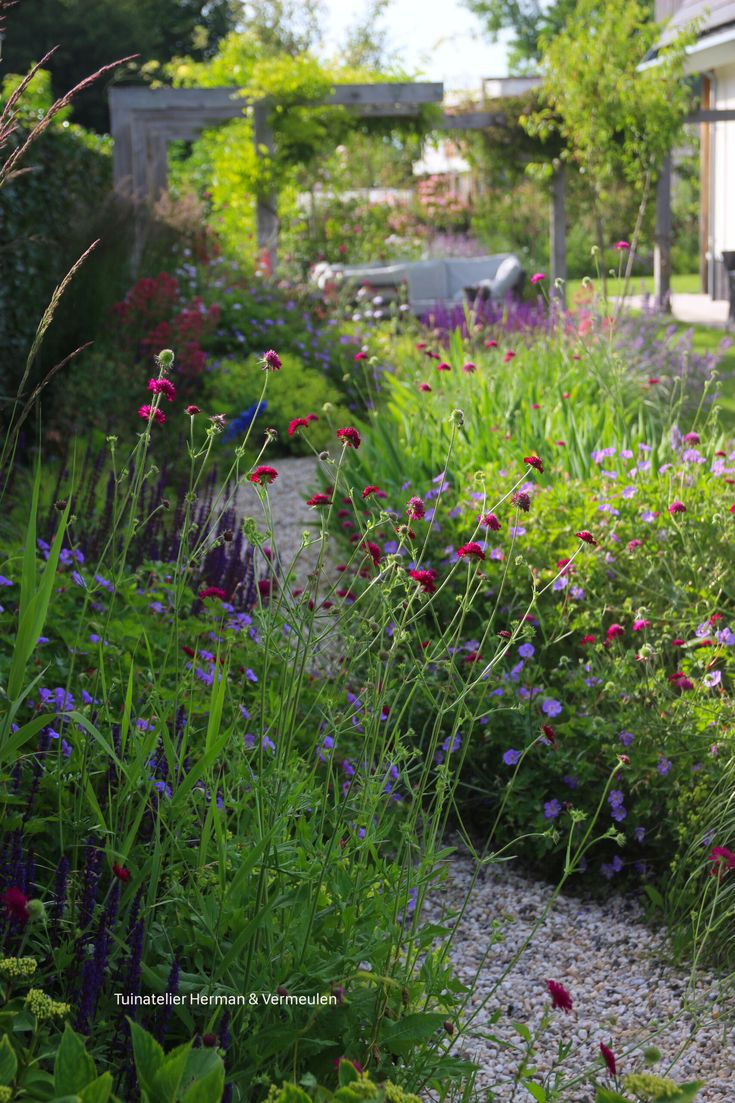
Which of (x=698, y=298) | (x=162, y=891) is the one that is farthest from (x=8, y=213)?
(x=698, y=298)

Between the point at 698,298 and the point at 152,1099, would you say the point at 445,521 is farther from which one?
the point at 698,298

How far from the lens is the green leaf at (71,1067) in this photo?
4.17 ft

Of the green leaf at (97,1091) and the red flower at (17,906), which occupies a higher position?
the red flower at (17,906)

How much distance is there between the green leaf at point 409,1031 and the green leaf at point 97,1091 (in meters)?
0.56

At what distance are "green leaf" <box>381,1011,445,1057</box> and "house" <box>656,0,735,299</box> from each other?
13.9 meters

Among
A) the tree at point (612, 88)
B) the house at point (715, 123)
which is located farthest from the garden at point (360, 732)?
the house at point (715, 123)

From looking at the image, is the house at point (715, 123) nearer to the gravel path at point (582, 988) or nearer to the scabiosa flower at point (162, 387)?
the gravel path at point (582, 988)

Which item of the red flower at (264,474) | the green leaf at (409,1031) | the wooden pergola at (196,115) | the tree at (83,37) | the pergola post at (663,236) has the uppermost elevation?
the tree at (83,37)

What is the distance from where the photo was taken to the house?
47.4 feet

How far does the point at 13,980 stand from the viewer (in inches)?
61.0

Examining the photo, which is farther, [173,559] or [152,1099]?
[173,559]

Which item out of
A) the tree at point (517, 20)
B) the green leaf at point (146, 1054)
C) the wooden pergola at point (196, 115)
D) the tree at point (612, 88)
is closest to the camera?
the green leaf at point (146, 1054)

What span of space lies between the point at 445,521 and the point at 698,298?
47.4 feet

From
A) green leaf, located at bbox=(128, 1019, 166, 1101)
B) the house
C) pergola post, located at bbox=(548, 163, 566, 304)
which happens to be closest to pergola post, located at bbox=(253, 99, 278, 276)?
pergola post, located at bbox=(548, 163, 566, 304)
